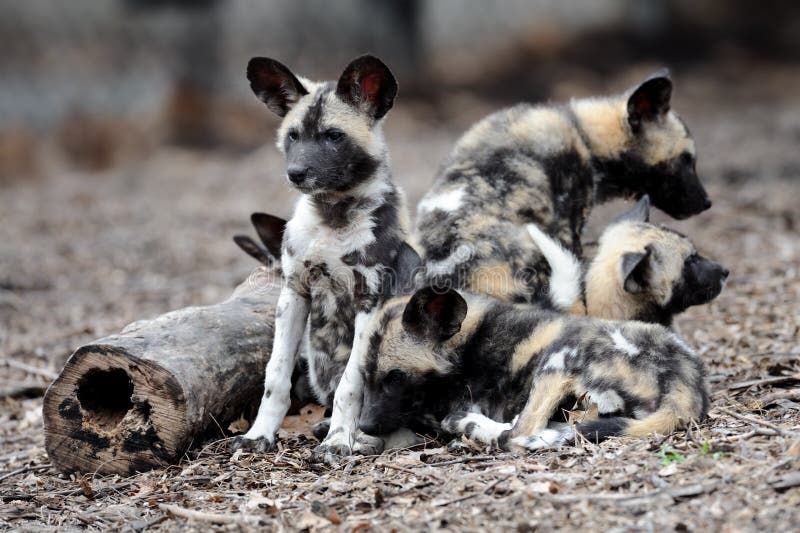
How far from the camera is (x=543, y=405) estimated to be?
4258 millimetres

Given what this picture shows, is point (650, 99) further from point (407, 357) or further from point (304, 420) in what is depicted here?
point (304, 420)

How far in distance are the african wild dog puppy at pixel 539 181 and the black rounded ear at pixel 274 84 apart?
3.64ft

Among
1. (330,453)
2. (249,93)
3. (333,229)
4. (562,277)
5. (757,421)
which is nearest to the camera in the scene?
(757,421)

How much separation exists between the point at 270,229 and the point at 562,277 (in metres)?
1.82

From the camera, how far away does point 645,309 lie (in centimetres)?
531

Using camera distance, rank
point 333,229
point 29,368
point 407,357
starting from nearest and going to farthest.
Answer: point 407,357
point 333,229
point 29,368

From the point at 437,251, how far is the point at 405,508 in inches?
79.7

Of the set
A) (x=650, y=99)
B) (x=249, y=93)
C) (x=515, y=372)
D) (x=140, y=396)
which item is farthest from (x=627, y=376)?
(x=249, y=93)

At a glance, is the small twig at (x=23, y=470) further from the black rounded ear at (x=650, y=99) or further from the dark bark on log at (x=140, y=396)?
the black rounded ear at (x=650, y=99)

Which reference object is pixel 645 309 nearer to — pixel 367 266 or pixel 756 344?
pixel 756 344

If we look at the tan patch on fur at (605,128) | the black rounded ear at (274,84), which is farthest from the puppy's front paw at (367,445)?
the tan patch on fur at (605,128)

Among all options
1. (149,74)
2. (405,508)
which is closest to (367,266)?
(405,508)

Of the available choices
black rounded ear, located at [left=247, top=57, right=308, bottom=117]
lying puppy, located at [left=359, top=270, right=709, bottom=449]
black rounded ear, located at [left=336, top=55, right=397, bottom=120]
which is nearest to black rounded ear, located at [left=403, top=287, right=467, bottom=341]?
lying puppy, located at [left=359, top=270, right=709, bottom=449]

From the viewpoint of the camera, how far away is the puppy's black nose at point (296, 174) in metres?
4.63
